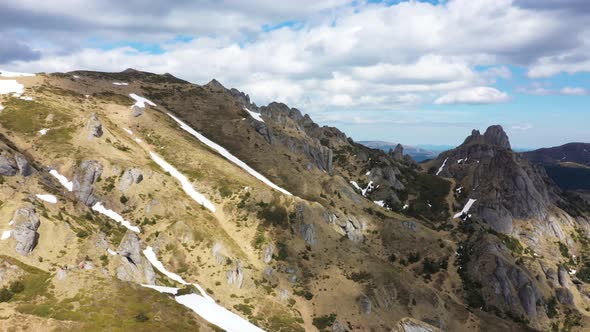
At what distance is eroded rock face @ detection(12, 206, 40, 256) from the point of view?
59.5 meters

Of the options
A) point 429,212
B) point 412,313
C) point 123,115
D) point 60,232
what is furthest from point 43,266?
point 429,212

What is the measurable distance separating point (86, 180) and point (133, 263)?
3091cm

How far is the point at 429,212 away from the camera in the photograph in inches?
7101

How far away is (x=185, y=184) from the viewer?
10712cm

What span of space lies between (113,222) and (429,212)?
142558mm

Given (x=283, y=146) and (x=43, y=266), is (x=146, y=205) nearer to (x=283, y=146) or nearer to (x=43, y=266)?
(x=43, y=266)

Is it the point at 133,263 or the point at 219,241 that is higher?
the point at 219,241

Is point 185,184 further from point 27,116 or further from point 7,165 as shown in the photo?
point 27,116

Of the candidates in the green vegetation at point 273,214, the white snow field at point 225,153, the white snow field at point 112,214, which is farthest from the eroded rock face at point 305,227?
the white snow field at point 112,214

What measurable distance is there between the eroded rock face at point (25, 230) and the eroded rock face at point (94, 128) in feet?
142

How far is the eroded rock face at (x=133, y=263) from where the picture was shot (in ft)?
220

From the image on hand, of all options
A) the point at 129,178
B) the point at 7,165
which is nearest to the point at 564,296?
the point at 129,178

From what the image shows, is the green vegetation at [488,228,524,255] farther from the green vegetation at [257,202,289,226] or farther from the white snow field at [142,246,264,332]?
the white snow field at [142,246,264,332]

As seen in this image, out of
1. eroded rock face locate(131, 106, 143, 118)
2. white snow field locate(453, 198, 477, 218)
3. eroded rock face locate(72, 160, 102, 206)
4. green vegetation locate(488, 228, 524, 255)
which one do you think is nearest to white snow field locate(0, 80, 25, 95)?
eroded rock face locate(131, 106, 143, 118)
